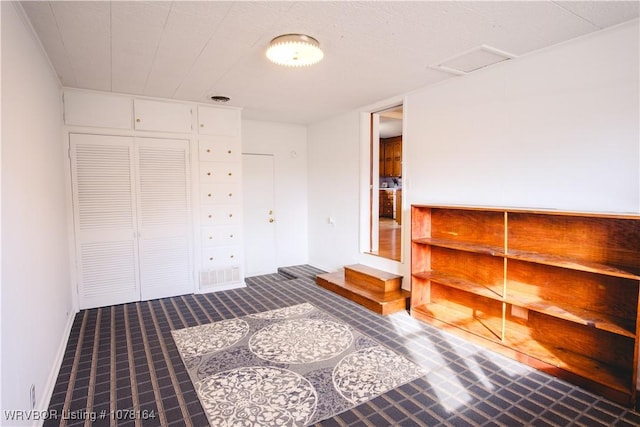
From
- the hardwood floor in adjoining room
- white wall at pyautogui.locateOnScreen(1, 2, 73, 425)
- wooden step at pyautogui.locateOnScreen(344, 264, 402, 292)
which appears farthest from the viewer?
wooden step at pyautogui.locateOnScreen(344, 264, 402, 292)

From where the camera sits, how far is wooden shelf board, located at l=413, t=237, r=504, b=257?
10.1ft

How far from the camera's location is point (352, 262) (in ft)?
17.0

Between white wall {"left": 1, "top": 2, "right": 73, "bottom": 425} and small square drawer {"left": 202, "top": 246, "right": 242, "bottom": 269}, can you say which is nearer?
white wall {"left": 1, "top": 2, "right": 73, "bottom": 425}

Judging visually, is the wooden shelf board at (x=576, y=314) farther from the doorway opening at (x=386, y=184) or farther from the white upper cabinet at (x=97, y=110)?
the white upper cabinet at (x=97, y=110)

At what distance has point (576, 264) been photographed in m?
2.55

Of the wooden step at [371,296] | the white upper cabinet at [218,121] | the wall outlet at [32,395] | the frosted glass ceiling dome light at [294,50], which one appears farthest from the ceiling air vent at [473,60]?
the wall outlet at [32,395]

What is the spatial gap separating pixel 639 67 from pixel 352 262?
3.76 m

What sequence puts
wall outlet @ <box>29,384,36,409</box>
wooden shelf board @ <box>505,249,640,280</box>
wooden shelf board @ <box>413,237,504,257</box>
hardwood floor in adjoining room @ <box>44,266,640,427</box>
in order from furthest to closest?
wooden shelf board @ <box>413,237,504,257</box> → wooden shelf board @ <box>505,249,640,280</box> → hardwood floor in adjoining room @ <box>44,266,640,427</box> → wall outlet @ <box>29,384,36,409</box>

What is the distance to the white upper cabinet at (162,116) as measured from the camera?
4.21m

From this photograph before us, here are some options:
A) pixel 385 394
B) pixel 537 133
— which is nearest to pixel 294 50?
pixel 537 133

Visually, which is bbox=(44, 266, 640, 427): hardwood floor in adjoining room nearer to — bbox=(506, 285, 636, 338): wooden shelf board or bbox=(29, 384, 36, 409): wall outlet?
bbox=(29, 384, 36, 409): wall outlet

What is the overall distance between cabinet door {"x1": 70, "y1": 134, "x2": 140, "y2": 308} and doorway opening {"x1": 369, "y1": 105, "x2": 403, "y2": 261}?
10.7ft

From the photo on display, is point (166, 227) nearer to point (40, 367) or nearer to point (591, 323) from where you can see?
point (40, 367)

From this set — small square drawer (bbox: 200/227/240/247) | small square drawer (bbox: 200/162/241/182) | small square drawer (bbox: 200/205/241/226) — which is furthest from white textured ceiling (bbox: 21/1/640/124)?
small square drawer (bbox: 200/227/240/247)
